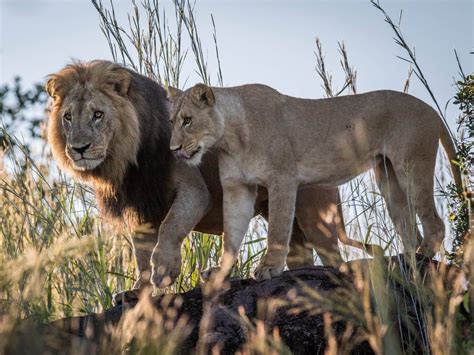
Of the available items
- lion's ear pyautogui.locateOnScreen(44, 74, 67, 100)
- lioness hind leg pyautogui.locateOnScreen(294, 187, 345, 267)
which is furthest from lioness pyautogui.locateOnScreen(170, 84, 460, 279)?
lion's ear pyautogui.locateOnScreen(44, 74, 67, 100)

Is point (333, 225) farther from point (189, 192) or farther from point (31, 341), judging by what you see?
point (31, 341)

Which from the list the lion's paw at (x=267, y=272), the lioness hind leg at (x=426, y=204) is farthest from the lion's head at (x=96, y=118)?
the lioness hind leg at (x=426, y=204)

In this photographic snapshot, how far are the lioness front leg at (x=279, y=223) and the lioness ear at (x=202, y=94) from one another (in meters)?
0.58

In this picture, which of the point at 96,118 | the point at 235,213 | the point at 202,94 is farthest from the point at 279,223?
the point at 96,118

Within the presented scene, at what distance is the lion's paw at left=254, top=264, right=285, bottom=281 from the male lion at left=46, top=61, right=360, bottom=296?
51 cm

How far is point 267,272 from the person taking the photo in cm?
445

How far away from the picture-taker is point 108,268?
5754 millimetres

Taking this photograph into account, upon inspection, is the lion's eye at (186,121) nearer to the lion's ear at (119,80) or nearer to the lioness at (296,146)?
the lioness at (296,146)

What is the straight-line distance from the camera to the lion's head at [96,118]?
4898 millimetres

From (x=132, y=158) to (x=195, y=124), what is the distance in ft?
1.97

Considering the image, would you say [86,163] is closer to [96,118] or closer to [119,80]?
[96,118]

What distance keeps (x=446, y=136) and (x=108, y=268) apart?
231 centimetres

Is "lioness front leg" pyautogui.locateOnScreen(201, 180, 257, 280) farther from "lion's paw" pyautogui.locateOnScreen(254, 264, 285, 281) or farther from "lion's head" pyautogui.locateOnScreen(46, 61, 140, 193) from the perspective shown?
"lion's head" pyautogui.locateOnScreen(46, 61, 140, 193)

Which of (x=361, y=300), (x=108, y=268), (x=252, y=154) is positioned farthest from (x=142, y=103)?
(x=361, y=300)
